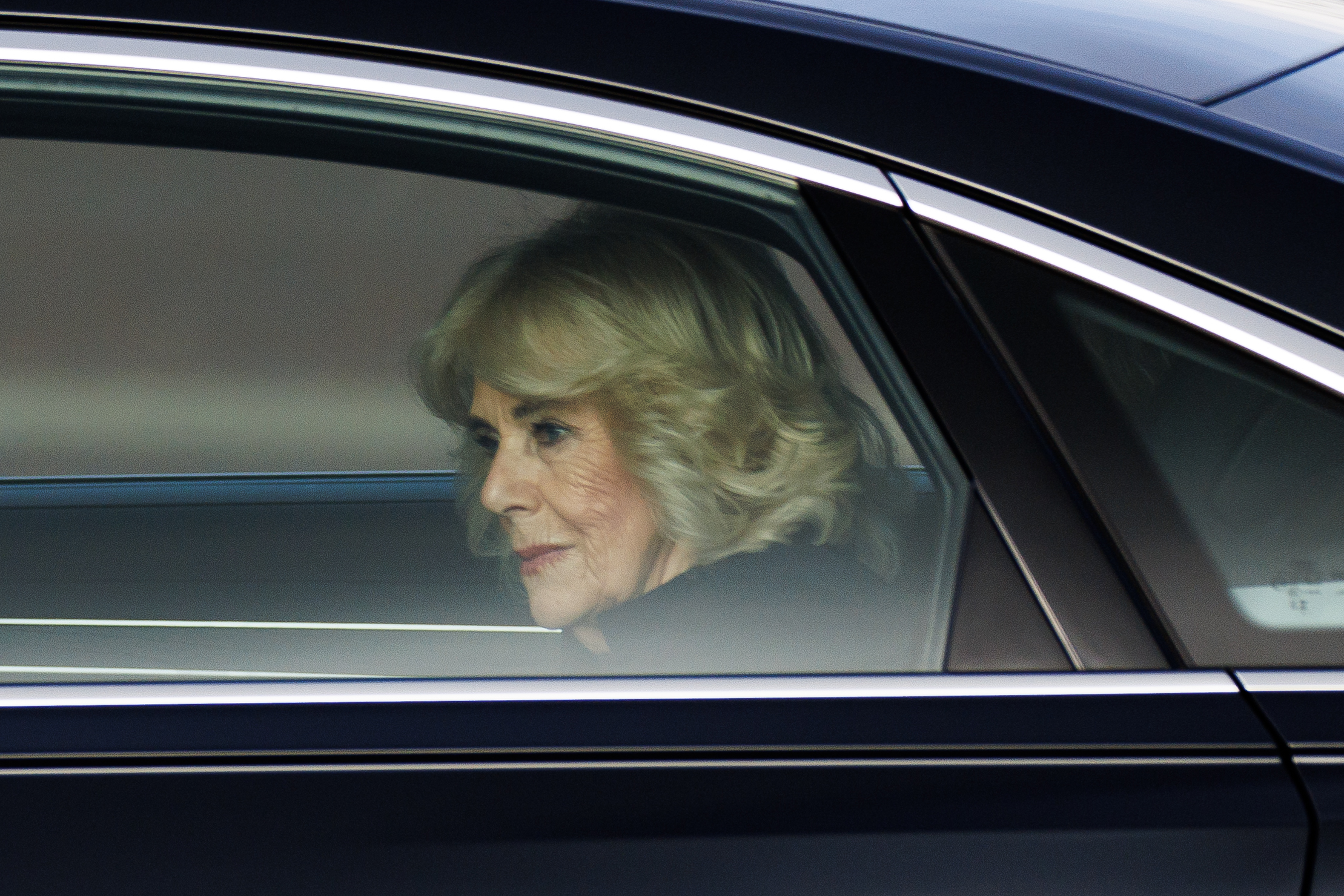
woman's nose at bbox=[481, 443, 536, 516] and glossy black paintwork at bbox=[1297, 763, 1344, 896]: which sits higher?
woman's nose at bbox=[481, 443, 536, 516]

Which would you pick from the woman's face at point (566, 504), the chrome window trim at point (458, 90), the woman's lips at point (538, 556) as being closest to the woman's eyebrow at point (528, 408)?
the woman's face at point (566, 504)

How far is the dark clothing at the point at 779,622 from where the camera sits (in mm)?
1128

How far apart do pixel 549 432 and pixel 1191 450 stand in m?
0.59

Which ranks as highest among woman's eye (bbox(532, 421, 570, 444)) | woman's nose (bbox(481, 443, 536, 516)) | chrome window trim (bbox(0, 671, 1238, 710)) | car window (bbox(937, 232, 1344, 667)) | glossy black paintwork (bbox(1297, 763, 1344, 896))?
woman's eye (bbox(532, 421, 570, 444))

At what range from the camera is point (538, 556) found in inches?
52.1

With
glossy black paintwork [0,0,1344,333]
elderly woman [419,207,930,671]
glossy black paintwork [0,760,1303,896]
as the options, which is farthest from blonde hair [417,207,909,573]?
glossy black paintwork [0,760,1303,896]

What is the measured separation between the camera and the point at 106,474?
2.25m

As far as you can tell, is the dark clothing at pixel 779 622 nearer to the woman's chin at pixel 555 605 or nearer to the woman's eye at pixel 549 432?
the woman's chin at pixel 555 605

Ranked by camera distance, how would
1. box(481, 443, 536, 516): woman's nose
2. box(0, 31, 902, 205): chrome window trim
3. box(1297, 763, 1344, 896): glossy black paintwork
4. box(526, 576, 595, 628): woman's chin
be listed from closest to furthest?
box(1297, 763, 1344, 896): glossy black paintwork
box(0, 31, 902, 205): chrome window trim
box(526, 576, 595, 628): woman's chin
box(481, 443, 536, 516): woman's nose

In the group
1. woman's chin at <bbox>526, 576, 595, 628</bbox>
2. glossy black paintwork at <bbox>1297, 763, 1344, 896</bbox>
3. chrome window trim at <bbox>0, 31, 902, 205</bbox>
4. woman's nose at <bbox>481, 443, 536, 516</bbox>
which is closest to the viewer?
glossy black paintwork at <bbox>1297, 763, 1344, 896</bbox>

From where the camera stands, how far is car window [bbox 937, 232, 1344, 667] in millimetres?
1080

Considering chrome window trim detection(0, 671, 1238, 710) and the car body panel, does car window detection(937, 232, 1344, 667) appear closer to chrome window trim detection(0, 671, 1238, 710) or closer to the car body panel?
chrome window trim detection(0, 671, 1238, 710)

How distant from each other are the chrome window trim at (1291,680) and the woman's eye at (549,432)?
0.64 m

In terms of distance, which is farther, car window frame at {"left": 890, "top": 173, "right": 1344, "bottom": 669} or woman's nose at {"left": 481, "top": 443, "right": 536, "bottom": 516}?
woman's nose at {"left": 481, "top": 443, "right": 536, "bottom": 516}
